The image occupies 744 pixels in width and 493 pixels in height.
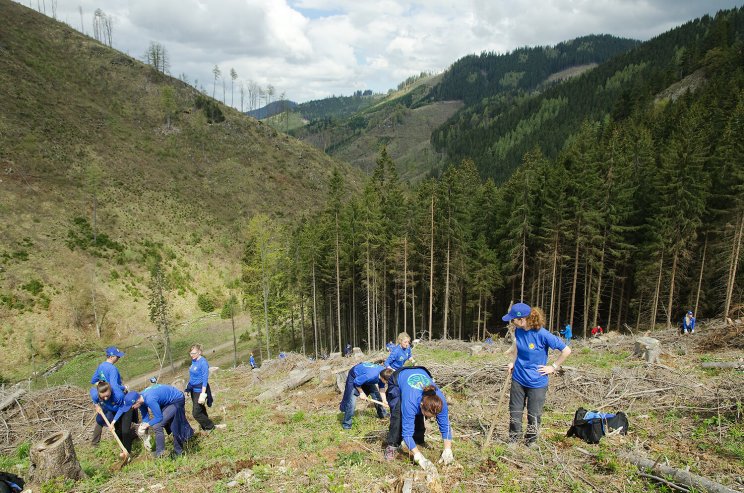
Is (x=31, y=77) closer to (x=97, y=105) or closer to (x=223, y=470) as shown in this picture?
(x=97, y=105)

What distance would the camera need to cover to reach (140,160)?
72.1m

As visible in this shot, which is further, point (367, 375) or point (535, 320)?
point (367, 375)

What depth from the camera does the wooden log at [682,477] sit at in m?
4.91

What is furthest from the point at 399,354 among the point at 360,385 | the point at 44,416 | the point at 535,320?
the point at 44,416

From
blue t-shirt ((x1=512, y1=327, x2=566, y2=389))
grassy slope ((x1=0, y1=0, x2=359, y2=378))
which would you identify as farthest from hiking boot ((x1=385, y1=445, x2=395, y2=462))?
grassy slope ((x1=0, y1=0, x2=359, y2=378))

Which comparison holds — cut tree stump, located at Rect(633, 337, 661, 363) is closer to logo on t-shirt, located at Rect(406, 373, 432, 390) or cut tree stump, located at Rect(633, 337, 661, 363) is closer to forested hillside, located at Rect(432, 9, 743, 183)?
logo on t-shirt, located at Rect(406, 373, 432, 390)

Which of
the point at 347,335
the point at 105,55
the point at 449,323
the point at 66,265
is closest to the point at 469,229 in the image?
the point at 449,323

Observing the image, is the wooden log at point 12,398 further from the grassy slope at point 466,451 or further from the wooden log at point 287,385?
the wooden log at point 287,385

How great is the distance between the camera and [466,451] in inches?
270

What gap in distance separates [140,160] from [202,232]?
817 inches

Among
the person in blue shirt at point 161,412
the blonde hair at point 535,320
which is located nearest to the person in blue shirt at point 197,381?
the person in blue shirt at point 161,412

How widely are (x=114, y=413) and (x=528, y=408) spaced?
8.67 m

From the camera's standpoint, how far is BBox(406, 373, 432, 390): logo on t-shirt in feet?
19.5

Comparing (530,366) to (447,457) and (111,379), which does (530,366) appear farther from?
(111,379)
